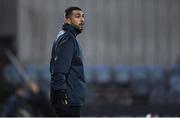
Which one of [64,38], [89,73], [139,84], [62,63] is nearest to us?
[62,63]

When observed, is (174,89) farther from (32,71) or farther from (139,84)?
(32,71)

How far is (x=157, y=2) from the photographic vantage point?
1686 cm

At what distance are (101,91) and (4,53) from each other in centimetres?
233

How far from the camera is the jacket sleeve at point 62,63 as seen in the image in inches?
257

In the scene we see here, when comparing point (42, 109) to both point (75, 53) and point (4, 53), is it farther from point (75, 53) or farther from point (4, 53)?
point (75, 53)

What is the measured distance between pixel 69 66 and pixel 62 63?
0.08 m

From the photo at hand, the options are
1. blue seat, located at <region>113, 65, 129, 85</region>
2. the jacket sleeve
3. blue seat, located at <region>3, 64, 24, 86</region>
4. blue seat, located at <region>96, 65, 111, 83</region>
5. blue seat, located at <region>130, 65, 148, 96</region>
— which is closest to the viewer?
the jacket sleeve

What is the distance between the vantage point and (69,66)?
664cm

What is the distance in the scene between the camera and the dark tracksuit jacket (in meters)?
6.60

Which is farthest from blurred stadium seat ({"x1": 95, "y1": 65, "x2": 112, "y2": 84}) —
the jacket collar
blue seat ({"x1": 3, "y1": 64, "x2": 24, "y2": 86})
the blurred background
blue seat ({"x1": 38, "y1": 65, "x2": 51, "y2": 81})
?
the jacket collar

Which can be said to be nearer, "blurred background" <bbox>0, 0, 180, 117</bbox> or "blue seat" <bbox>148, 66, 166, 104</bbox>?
→ "blue seat" <bbox>148, 66, 166, 104</bbox>

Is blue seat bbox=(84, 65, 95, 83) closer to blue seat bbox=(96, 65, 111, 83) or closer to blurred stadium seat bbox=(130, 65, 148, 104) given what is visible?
blue seat bbox=(96, 65, 111, 83)

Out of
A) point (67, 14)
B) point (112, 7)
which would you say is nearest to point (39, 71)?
point (112, 7)

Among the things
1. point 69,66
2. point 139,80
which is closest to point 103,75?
point 139,80
